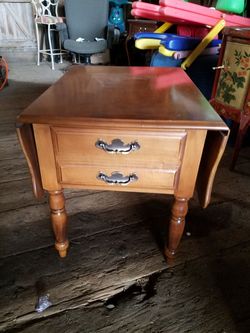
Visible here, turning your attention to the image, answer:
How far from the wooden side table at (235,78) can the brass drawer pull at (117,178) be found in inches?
37.4

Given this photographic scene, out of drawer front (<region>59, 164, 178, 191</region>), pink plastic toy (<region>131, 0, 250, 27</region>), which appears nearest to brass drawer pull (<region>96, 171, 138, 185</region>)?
drawer front (<region>59, 164, 178, 191</region>)

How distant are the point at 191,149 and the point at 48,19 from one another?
13.2 feet

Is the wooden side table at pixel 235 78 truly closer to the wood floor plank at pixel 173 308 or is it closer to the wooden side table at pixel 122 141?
the wooden side table at pixel 122 141

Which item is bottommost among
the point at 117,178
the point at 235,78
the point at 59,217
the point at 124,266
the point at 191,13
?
the point at 124,266

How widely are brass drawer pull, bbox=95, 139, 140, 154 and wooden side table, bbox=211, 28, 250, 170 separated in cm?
96

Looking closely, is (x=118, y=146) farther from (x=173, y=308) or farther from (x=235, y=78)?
(x=235, y=78)

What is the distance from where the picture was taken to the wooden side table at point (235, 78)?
1.33 meters

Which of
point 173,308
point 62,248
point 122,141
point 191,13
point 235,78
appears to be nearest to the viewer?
point 122,141

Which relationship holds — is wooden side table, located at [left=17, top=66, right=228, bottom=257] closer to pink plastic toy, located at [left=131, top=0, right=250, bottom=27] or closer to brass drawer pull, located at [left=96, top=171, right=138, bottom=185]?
brass drawer pull, located at [left=96, top=171, right=138, bottom=185]

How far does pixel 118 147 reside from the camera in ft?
2.40

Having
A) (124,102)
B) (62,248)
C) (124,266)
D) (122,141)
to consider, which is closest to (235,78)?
(124,102)

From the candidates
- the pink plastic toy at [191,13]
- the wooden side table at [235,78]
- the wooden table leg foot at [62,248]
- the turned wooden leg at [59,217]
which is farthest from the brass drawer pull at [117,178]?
the pink plastic toy at [191,13]

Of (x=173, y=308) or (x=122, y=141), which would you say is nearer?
(x=122, y=141)

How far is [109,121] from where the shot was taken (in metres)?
0.68
